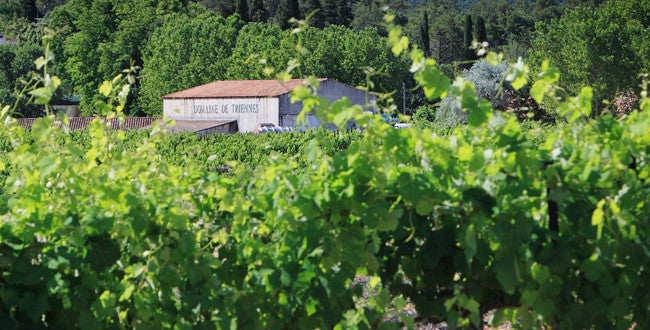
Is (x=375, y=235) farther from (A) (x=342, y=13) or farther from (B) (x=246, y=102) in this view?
(A) (x=342, y=13)

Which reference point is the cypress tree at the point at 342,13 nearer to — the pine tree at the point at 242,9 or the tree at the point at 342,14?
the tree at the point at 342,14

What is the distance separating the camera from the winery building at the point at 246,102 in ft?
169

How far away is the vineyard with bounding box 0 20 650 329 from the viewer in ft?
7.61

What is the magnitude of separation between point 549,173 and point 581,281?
1.52 ft

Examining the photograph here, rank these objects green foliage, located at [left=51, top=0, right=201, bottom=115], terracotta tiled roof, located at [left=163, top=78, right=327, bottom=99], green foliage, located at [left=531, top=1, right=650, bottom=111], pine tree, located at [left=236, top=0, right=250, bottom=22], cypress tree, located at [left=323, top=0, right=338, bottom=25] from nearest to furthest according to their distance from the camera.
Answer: green foliage, located at [left=531, top=1, right=650, bottom=111], terracotta tiled roof, located at [left=163, top=78, right=327, bottom=99], green foliage, located at [left=51, top=0, right=201, bottom=115], pine tree, located at [left=236, top=0, right=250, bottom=22], cypress tree, located at [left=323, top=0, right=338, bottom=25]

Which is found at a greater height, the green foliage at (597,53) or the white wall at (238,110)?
the green foliage at (597,53)

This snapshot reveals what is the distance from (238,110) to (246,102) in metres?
1.18

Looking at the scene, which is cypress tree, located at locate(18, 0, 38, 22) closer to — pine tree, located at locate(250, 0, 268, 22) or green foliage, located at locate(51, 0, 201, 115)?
pine tree, located at locate(250, 0, 268, 22)

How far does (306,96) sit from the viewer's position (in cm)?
236

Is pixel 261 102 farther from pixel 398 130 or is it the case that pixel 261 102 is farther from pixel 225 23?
pixel 398 130

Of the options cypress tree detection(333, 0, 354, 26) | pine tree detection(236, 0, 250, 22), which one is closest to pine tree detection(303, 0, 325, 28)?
cypress tree detection(333, 0, 354, 26)

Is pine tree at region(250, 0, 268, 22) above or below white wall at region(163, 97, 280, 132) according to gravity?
above

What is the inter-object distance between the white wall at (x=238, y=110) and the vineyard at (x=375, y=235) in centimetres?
4720

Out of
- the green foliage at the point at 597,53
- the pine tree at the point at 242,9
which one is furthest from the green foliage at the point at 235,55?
the pine tree at the point at 242,9
